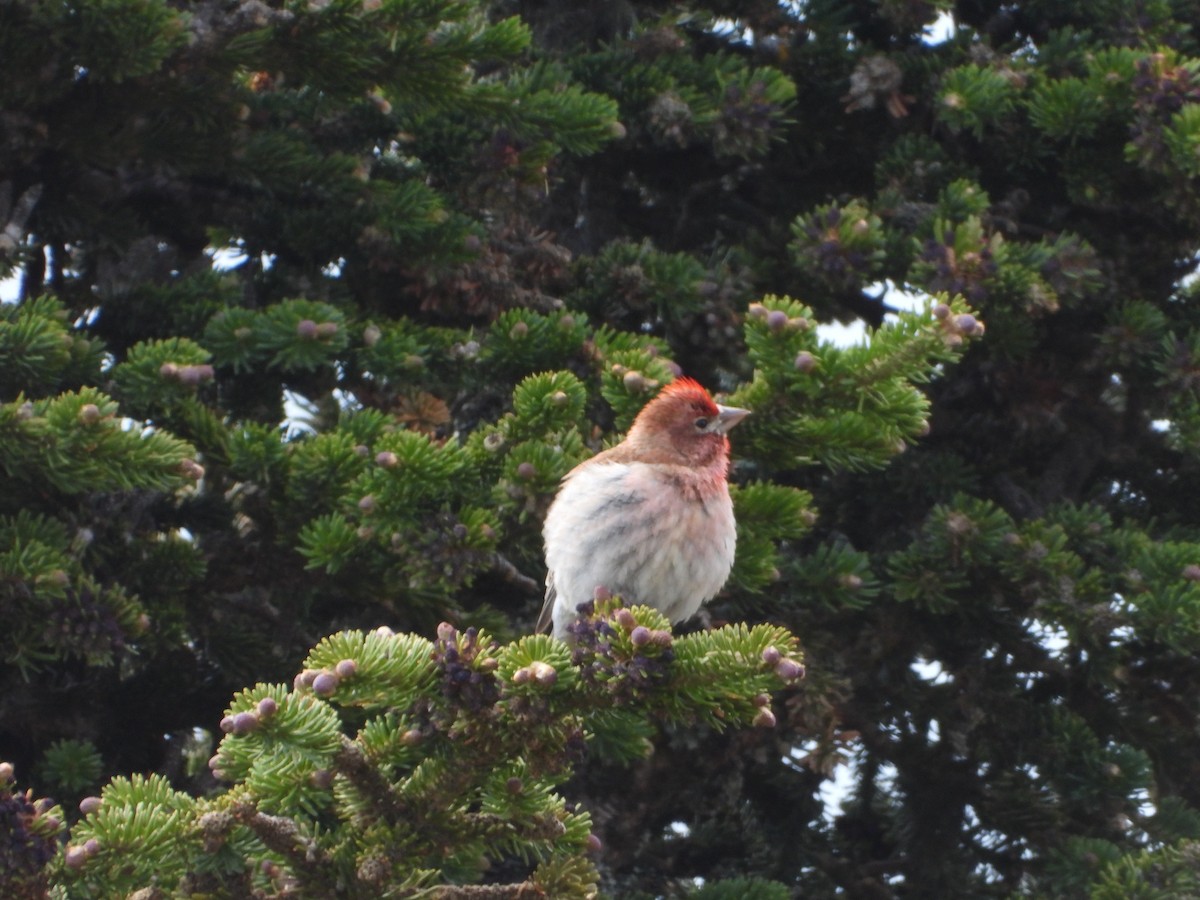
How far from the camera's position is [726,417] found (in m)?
4.15

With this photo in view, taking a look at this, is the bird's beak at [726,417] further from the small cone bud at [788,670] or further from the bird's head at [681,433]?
the small cone bud at [788,670]

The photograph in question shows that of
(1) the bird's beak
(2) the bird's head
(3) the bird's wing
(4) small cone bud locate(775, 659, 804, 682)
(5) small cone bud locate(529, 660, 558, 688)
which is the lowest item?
(5) small cone bud locate(529, 660, 558, 688)

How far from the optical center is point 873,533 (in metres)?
5.57

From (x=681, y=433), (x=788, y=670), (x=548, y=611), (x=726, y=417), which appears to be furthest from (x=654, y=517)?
(x=788, y=670)

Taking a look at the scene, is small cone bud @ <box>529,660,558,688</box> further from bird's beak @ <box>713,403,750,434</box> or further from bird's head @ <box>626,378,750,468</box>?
bird's head @ <box>626,378,750,468</box>

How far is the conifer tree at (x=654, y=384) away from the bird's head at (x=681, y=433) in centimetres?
13

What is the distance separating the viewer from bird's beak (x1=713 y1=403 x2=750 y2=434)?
4.01 metres

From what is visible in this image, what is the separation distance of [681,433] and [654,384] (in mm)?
448

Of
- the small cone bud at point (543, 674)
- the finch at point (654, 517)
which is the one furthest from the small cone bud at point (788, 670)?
the finch at point (654, 517)

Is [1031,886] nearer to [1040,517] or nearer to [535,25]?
[1040,517]

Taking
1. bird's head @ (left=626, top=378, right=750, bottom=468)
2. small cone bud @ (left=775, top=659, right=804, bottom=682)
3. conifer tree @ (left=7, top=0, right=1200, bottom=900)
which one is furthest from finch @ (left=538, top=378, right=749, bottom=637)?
small cone bud @ (left=775, top=659, right=804, bottom=682)

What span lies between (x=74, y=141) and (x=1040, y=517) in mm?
3195

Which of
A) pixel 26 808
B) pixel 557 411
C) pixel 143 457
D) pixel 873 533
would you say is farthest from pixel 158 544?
pixel 873 533

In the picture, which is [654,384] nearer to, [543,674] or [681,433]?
[681,433]
